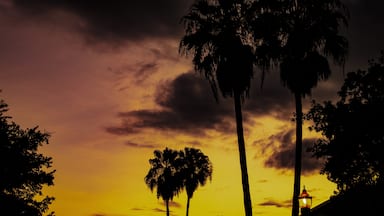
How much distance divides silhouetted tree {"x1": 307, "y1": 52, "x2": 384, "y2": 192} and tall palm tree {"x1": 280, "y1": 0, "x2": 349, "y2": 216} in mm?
4748

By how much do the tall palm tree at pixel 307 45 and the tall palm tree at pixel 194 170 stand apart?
38406mm

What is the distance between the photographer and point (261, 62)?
89.1 ft

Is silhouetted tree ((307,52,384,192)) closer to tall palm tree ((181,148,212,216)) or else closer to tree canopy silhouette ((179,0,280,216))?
tree canopy silhouette ((179,0,280,216))

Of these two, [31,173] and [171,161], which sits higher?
[171,161]

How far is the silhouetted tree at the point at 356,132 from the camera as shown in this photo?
3123cm

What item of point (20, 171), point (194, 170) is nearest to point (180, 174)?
point (194, 170)

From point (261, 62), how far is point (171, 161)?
142 ft

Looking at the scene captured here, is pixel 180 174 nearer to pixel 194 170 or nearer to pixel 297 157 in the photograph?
pixel 194 170

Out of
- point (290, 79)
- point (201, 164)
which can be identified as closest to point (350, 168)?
point (290, 79)

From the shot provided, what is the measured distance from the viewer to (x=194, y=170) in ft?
219

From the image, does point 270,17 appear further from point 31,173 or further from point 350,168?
point 31,173

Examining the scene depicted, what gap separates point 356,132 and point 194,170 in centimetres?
3675

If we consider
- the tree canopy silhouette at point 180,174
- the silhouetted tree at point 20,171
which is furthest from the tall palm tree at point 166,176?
the silhouetted tree at point 20,171

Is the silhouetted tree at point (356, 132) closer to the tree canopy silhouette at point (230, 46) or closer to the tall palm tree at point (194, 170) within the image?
the tree canopy silhouette at point (230, 46)
